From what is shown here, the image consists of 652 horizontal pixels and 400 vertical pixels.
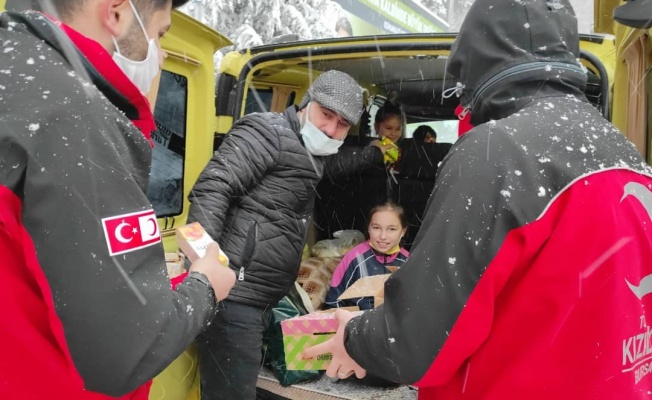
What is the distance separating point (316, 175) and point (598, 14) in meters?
1.87

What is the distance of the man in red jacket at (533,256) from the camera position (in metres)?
1.12

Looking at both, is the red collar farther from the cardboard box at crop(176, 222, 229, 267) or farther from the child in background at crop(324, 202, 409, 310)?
the child in background at crop(324, 202, 409, 310)

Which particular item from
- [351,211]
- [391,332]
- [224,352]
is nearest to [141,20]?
[391,332]

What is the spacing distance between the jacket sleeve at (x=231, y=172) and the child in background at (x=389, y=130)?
1.79m

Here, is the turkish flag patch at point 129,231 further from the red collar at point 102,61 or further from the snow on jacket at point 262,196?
the snow on jacket at point 262,196

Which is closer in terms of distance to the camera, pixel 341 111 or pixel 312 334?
pixel 312 334

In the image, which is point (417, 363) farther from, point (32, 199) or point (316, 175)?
point (316, 175)

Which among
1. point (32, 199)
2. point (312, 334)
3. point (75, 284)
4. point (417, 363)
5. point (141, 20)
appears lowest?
point (312, 334)

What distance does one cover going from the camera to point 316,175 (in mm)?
2723

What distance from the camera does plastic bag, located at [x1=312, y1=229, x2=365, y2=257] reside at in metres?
4.25

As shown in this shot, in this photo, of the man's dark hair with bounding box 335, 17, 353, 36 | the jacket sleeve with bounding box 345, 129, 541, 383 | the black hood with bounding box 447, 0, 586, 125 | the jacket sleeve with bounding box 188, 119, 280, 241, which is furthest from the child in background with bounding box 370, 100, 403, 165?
the man's dark hair with bounding box 335, 17, 353, 36

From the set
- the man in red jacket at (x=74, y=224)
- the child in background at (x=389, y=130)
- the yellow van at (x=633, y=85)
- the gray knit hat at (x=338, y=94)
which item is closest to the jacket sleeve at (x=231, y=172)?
the gray knit hat at (x=338, y=94)

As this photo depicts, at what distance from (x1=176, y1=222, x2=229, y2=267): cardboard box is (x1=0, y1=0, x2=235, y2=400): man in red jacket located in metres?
0.54

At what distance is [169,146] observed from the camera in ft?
9.05
